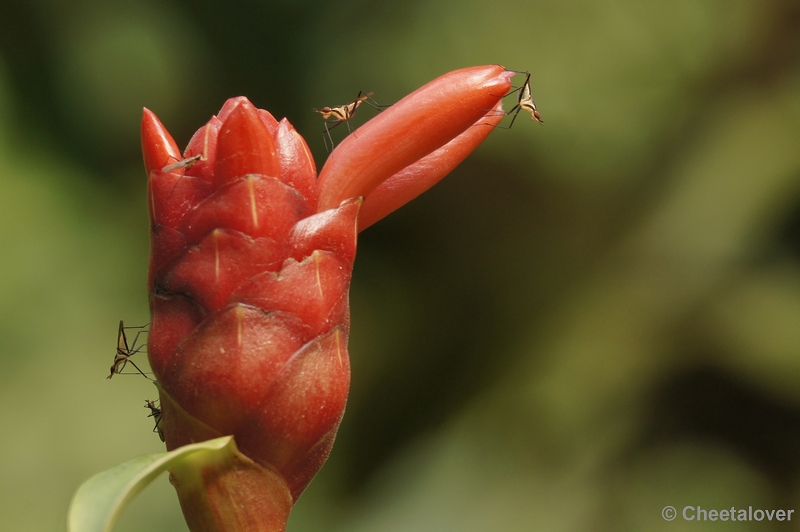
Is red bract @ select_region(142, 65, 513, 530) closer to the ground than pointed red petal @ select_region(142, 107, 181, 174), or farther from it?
closer to the ground

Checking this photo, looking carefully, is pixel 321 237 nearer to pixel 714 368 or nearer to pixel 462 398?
pixel 462 398

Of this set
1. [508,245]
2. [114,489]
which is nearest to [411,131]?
[114,489]

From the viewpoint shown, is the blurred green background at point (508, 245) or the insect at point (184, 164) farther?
the blurred green background at point (508, 245)

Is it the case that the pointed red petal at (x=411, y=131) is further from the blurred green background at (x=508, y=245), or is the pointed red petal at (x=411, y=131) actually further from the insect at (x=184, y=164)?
the blurred green background at (x=508, y=245)

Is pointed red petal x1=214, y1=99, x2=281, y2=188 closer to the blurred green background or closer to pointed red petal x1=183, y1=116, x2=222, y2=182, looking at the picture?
pointed red petal x1=183, y1=116, x2=222, y2=182

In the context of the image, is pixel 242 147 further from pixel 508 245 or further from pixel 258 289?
pixel 508 245

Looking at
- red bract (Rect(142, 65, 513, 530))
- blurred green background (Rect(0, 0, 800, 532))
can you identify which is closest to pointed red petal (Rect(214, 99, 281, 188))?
red bract (Rect(142, 65, 513, 530))

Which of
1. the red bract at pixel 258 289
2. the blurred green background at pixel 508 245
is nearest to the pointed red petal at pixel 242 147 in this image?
the red bract at pixel 258 289
